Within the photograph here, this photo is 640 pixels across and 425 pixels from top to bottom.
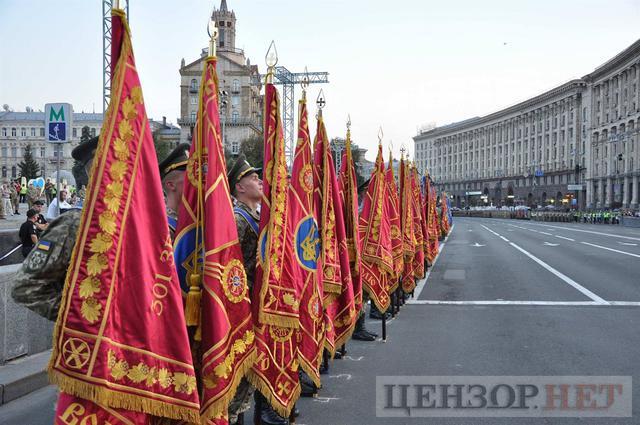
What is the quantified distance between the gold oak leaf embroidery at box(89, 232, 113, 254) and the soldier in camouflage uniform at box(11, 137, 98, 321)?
0.29m

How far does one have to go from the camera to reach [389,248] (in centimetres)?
863

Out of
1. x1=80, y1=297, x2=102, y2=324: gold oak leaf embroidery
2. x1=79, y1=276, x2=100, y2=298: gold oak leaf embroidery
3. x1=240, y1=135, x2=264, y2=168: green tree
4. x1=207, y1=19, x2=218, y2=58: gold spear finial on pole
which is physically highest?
x1=240, y1=135, x2=264, y2=168: green tree

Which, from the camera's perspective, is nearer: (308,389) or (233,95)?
(308,389)

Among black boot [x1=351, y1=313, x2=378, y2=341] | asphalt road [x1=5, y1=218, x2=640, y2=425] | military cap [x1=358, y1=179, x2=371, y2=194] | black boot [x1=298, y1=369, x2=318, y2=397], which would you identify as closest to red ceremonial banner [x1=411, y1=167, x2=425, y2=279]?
asphalt road [x1=5, y1=218, x2=640, y2=425]

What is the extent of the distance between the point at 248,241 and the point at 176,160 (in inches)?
36.8

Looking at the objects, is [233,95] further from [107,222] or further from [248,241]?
[107,222]

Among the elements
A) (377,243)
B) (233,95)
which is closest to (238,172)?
(377,243)

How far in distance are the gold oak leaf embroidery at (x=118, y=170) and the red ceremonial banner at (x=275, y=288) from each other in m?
1.73

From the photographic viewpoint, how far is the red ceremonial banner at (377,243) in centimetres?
820

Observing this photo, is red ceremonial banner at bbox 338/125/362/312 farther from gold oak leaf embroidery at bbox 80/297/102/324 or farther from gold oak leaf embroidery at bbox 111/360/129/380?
gold oak leaf embroidery at bbox 80/297/102/324

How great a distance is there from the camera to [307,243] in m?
4.95

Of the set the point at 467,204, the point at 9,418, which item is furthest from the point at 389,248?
the point at 467,204

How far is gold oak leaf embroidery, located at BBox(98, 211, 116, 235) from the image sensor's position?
99.4 inches

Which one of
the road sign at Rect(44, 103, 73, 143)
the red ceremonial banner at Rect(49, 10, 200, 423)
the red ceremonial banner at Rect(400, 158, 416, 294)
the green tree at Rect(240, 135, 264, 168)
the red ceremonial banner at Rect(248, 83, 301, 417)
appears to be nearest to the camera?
the red ceremonial banner at Rect(49, 10, 200, 423)
